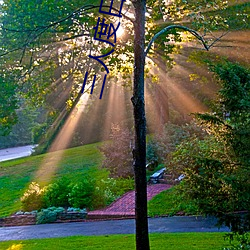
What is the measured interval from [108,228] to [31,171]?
13.0 metres

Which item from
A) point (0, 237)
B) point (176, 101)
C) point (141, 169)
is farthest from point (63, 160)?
point (141, 169)

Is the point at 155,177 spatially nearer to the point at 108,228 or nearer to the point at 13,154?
the point at 108,228

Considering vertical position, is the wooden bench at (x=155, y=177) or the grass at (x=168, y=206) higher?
the grass at (x=168, y=206)

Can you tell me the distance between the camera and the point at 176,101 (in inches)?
981

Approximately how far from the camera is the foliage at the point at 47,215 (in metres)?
10.7

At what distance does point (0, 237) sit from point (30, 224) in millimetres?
1548

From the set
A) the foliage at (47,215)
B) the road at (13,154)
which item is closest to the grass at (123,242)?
the foliage at (47,215)

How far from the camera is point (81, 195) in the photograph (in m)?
11.5

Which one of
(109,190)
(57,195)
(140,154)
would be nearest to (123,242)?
(140,154)

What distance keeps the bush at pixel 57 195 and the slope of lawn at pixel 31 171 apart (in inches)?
61.3

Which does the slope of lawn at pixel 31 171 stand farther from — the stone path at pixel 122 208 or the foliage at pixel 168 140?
the stone path at pixel 122 208

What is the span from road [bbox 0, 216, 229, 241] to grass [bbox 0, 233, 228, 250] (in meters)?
0.56

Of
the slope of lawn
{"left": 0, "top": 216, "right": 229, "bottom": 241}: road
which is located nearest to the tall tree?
{"left": 0, "top": 216, "right": 229, "bottom": 241}: road

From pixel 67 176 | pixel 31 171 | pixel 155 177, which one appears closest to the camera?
pixel 155 177
